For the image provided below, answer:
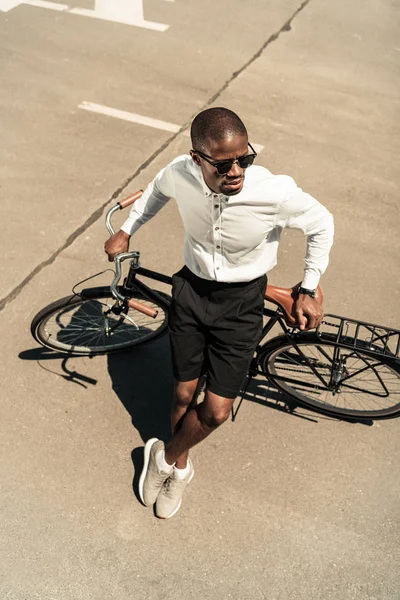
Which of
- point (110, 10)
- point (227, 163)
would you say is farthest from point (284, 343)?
point (110, 10)

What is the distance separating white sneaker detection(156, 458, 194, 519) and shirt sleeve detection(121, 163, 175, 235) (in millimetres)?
1484

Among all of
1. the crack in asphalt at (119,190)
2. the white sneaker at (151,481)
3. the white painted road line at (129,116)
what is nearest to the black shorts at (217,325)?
the white sneaker at (151,481)

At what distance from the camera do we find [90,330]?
199 inches

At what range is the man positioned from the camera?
339 centimetres

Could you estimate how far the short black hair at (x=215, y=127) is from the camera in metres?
3.30

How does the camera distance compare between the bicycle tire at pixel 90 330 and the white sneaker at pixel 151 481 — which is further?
the bicycle tire at pixel 90 330

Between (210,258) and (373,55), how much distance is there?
6.83 metres

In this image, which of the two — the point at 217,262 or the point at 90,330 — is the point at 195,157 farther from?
the point at 90,330

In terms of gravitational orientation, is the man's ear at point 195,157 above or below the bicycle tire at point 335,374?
above

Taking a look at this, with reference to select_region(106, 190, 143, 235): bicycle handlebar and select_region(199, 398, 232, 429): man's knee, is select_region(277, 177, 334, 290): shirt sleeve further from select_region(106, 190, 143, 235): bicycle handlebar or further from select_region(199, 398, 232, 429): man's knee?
select_region(106, 190, 143, 235): bicycle handlebar

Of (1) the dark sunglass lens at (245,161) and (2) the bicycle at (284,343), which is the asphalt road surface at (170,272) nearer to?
(2) the bicycle at (284,343)

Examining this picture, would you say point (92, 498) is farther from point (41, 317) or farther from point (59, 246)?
point (59, 246)

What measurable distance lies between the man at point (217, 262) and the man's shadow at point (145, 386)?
365mm

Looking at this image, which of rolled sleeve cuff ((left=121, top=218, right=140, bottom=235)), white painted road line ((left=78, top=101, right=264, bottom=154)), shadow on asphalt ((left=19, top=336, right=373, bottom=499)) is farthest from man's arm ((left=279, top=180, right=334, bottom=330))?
white painted road line ((left=78, top=101, right=264, bottom=154))
